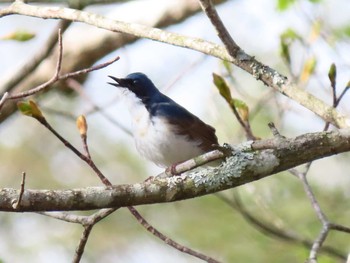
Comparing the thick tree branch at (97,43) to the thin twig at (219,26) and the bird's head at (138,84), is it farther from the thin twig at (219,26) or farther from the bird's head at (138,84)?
the thin twig at (219,26)

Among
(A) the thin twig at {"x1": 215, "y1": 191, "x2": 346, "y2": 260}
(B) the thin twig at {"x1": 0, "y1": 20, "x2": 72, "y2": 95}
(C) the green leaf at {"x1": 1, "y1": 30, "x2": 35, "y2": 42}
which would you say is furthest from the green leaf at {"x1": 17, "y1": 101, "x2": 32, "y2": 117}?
(A) the thin twig at {"x1": 215, "y1": 191, "x2": 346, "y2": 260}

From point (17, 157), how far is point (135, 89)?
184 inches

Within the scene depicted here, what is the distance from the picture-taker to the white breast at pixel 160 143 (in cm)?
466

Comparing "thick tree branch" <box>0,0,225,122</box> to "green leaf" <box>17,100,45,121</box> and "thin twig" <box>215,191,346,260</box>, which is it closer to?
"thin twig" <box>215,191,346,260</box>

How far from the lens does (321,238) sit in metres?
3.55

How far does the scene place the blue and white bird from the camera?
4.67m

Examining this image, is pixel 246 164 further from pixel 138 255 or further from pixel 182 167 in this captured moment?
pixel 138 255

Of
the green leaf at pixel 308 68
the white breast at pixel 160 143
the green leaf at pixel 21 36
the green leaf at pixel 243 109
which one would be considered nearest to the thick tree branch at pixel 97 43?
the green leaf at pixel 308 68

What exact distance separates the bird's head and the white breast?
0.98ft

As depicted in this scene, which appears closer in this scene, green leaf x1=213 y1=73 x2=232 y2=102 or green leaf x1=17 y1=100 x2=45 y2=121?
green leaf x1=17 y1=100 x2=45 y2=121

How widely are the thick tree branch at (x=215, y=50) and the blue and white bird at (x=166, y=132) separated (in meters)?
1.08

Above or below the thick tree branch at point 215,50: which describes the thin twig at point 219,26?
above

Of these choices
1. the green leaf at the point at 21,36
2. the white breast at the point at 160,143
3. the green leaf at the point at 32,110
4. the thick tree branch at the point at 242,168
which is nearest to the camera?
the thick tree branch at the point at 242,168

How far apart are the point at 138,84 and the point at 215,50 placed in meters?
1.62
